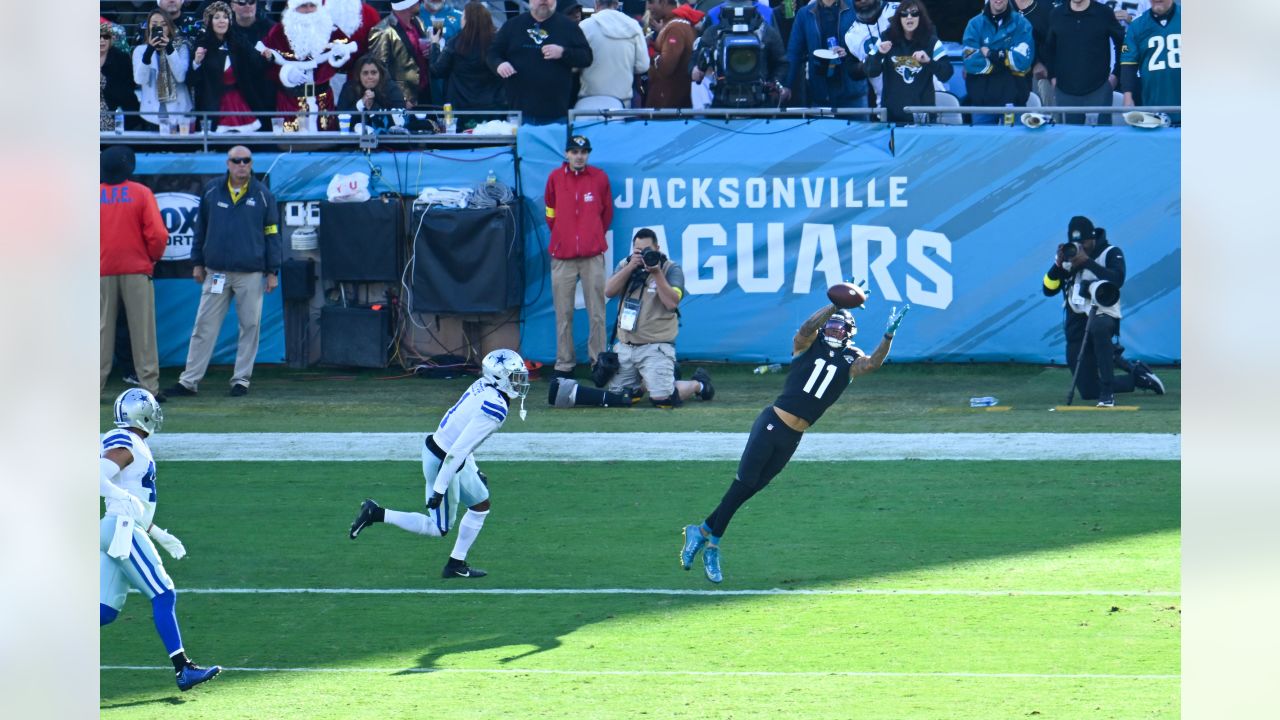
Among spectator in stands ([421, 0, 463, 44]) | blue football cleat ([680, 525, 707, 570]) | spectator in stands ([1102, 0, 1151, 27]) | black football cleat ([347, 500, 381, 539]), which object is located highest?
spectator in stands ([1102, 0, 1151, 27])

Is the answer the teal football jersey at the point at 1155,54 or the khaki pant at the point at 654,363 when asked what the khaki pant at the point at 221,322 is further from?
the teal football jersey at the point at 1155,54

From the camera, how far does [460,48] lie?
17328 mm

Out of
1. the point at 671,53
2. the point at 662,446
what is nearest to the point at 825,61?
the point at 671,53

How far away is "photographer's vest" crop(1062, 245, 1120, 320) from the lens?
15359 mm

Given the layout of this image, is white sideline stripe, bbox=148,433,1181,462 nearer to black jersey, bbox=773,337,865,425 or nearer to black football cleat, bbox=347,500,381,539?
black jersey, bbox=773,337,865,425

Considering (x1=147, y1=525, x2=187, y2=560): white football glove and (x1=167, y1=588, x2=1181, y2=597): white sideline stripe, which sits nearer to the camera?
(x1=147, y1=525, x2=187, y2=560): white football glove

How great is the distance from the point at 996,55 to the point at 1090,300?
3445 mm

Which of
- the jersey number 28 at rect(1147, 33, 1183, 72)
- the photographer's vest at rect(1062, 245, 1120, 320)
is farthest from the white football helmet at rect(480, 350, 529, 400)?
the jersey number 28 at rect(1147, 33, 1183, 72)

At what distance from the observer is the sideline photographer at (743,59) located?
55.2ft

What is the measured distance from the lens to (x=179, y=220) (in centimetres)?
1814

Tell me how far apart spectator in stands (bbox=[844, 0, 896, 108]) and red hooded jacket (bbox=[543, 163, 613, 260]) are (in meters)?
3.31

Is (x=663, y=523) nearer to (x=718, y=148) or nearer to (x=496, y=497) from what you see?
(x=496, y=497)

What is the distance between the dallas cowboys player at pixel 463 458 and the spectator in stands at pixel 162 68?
361 inches
